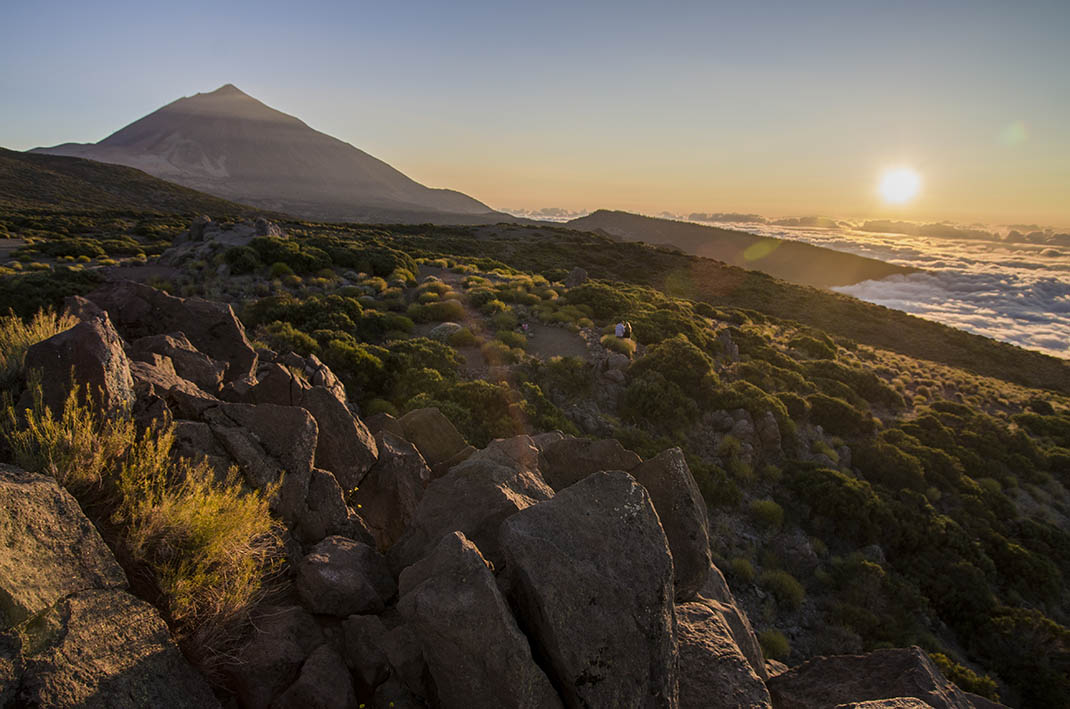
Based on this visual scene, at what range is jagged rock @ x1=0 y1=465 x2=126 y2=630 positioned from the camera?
10.1 feet

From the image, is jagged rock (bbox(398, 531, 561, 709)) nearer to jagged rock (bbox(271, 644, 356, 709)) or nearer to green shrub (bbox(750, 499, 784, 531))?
jagged rock (bbox(271, 644, 356, 709))

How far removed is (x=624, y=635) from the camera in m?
4.07

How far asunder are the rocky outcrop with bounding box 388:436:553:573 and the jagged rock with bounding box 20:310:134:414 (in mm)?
3493

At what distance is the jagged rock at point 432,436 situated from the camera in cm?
916

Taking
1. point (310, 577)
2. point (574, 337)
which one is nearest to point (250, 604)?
point (310, 577)

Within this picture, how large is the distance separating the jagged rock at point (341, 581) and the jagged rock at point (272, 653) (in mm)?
198

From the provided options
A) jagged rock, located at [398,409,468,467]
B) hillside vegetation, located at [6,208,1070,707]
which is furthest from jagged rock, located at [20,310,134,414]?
hillside vegetation, located at [6,208,1070,707]

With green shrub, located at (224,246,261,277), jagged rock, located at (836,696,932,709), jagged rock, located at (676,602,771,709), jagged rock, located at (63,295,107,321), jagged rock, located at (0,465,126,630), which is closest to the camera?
jagged rock, located at (0,465,126,630)

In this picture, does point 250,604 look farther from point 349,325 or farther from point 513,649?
point 349,325

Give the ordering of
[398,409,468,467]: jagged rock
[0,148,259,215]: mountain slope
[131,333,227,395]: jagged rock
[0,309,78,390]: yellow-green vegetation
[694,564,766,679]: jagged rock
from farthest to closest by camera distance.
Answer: [0,148,259,215]: mountain slope
[398,409,468,467]: jagged rock
[131,333,227,395]: jagged rock
[694,564,766,679]: jagged rock
[0,309,78,390]: yellow-green vegetation

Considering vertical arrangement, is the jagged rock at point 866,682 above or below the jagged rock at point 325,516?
below

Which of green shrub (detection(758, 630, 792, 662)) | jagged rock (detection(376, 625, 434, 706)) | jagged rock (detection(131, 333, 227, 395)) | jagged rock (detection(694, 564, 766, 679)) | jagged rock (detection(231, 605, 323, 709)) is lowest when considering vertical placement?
green shrub (detection(758, 630, 792, 662))

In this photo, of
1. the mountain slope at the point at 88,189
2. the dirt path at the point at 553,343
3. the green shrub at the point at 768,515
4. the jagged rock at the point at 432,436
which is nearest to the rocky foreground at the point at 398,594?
the jagged rock at the point at 432,436

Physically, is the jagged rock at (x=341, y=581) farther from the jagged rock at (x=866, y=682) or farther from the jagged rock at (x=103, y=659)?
the jagged rock at (x=866, y=682)
